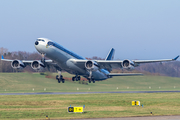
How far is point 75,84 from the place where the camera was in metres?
91.2

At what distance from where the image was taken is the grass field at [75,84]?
85.1 meters

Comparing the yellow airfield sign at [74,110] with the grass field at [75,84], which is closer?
the yellow airfield sign at [74,110]

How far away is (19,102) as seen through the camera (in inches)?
1953

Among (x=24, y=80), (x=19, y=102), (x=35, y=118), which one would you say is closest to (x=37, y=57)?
(x=24, y=80)

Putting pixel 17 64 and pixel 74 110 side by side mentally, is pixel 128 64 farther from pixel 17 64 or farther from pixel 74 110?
pixel 74 110

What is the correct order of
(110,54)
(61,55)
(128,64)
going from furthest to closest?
(110,54) < (128,64) < (61,55)

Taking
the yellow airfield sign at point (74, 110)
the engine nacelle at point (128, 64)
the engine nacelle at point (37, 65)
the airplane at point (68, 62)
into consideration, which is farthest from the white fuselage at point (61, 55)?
the yellow airfield sign at point (74, 110)

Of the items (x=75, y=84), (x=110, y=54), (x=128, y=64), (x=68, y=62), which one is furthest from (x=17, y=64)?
(x=75, y=84)

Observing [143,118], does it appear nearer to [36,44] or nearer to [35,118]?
[35,118]

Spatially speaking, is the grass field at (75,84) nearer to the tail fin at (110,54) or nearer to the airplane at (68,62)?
the tail fin at (110,54)

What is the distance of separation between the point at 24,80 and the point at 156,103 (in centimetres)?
6310

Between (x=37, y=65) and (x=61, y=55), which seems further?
(x=37, y=65)

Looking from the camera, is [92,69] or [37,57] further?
[37,57]

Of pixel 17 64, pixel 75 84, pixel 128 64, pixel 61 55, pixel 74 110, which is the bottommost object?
pixel 74 110
